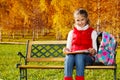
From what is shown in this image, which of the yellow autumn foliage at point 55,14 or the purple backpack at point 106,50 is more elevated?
the yellow autumn foliage at point 55,14

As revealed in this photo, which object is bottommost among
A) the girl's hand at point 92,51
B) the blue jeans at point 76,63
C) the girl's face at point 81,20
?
the blue jeans at point 76,63

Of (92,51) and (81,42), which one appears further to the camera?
(81,42)

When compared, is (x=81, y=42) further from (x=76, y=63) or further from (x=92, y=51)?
(x=76, y=63)

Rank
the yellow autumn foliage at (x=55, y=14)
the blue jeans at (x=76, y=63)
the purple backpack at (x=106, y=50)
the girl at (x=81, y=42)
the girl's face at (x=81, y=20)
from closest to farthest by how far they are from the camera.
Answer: the blue jeans at (x=76, y=63) → the girl at (x=81, y=42) → the girl's face at (x=81, y=20) → the purple backpack at (x=106, y=50) → the yellow autumn foliage at (x=55, y=14)

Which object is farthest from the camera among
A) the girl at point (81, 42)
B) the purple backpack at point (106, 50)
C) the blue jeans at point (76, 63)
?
the purple backpack at point (106, 50)

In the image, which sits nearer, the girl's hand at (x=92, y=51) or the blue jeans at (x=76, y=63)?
the blue jeans at (x=76, y=63)

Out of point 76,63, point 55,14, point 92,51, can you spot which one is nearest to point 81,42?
point 92,51

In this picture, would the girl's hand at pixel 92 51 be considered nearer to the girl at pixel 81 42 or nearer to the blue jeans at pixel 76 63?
the girl at pixel 81 42

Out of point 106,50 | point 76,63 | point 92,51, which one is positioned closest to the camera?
point 76,63

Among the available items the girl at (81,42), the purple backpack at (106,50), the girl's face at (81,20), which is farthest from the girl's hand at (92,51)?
the girl's face at (81,20)

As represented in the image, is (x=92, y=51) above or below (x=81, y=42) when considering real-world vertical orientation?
below

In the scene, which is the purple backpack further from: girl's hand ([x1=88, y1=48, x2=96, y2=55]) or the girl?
girl's hand ([x1=88, y1=48, x2=96, y2=55])

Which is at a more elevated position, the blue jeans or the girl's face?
the girl's face

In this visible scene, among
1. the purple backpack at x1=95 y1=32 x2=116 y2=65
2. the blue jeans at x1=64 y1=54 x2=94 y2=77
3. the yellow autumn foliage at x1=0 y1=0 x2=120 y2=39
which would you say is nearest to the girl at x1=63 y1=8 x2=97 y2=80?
the blue jeans at x1=64 y1=54 x2=94 y2=77
